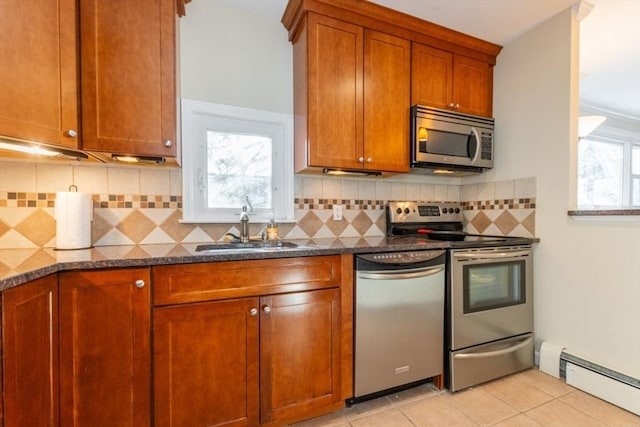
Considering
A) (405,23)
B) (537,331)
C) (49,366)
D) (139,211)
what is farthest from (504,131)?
(49,366)

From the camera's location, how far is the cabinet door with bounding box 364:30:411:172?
1.98 m

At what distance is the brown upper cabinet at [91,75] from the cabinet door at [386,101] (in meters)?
1.18

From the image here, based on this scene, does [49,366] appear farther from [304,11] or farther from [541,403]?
[541,403]

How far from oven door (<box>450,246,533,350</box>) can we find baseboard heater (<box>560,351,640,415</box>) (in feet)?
0.93

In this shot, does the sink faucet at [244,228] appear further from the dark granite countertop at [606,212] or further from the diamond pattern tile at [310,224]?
the dark granite countertop at [606,212]

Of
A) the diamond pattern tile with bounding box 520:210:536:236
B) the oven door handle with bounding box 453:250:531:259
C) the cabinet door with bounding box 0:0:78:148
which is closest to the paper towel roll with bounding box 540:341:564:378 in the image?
the oven door handle with bounding box 453:250:531:259

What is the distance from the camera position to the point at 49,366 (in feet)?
3.50

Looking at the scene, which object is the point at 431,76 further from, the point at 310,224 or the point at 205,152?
the point at 205,152

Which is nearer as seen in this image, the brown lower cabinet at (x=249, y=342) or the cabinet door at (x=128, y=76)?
the brown lower cabinet at (x=249, y=342)

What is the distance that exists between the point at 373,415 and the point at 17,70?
226 centimetres

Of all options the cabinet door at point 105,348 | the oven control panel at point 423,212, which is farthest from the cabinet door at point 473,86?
the cabinet door at point 105,348

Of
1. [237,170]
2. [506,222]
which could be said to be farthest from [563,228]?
[237,170]

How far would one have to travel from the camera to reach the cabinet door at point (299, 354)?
1412mm

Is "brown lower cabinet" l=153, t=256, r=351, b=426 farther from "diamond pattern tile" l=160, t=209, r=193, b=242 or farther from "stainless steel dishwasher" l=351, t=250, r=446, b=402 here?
"diamond pattern tile" l=160, t=209, r=193, b=242
